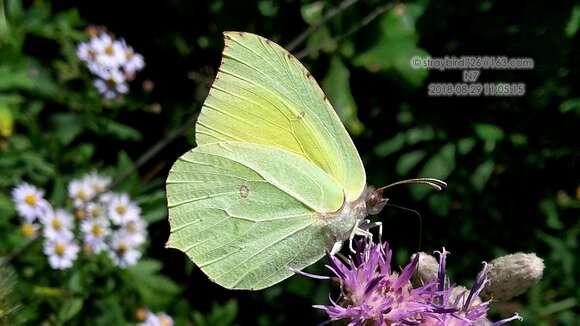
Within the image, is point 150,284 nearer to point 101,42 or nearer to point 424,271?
point 101,42

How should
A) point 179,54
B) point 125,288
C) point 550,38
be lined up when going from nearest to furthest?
point 550,38
point 125,288
point 179,54

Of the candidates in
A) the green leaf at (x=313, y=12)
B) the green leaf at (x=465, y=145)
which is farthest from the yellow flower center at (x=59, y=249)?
the green leaf at (x=465, y=145)

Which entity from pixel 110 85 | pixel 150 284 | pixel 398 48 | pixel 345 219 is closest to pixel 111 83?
pixel 110 85

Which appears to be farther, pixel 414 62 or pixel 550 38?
pixel 414 62

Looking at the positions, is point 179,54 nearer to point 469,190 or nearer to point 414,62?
point 414,62

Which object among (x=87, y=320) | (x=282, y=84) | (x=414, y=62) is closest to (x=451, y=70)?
(x=414, y=62)

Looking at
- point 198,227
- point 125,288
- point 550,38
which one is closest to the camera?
point 198,227

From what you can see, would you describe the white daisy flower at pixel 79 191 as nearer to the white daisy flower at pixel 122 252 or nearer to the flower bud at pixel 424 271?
the white daisy flower at pixel 122 252
